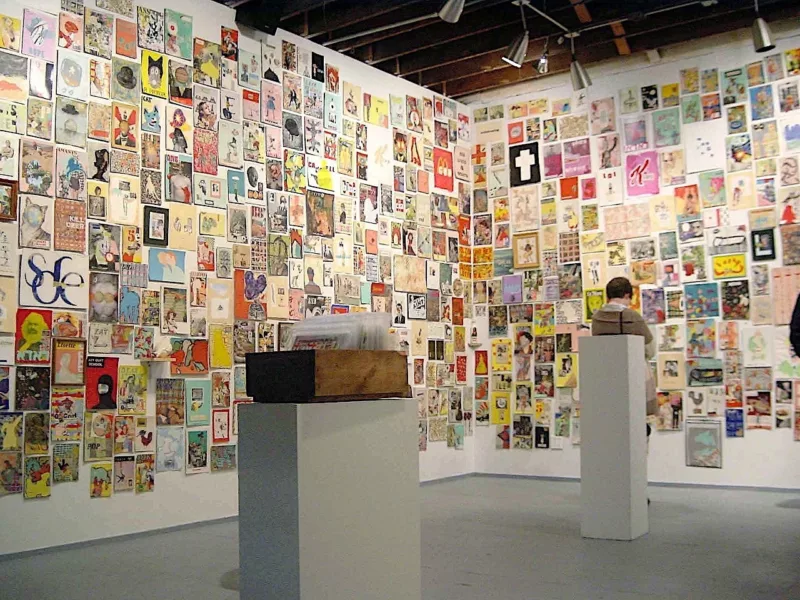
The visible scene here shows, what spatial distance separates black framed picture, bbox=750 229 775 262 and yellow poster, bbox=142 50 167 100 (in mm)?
4720

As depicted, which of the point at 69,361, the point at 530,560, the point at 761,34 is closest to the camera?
the point at 530,560

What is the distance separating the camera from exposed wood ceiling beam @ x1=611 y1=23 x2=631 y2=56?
7.26 meters

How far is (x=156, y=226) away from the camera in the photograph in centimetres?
582

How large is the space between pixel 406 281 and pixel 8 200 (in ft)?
12.0

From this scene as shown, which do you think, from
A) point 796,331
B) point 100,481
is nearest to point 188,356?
point 100,481

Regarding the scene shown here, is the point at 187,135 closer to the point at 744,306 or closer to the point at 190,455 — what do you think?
the point at 190,455

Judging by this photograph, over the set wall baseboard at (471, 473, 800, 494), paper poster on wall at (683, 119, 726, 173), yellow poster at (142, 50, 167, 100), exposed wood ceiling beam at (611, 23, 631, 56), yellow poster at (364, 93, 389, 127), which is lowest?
wall baseboard at (471, 473, 800, 494)

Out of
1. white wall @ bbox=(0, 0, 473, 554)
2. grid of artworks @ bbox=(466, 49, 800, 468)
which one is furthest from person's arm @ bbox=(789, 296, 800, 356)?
white wall @ bbox=(0, 0, 473, 554)

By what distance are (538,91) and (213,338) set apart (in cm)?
418

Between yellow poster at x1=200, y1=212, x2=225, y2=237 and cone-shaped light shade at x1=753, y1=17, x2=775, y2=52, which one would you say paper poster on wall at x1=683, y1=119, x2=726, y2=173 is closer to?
cone-shaped light shade at x1=753, y1=17, x2=775, y2=52

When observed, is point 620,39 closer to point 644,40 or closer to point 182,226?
point 644,40

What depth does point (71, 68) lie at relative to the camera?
5.43 meters

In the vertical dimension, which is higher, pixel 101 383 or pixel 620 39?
pixel 620 39

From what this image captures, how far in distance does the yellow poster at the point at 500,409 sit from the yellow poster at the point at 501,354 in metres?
0.25
